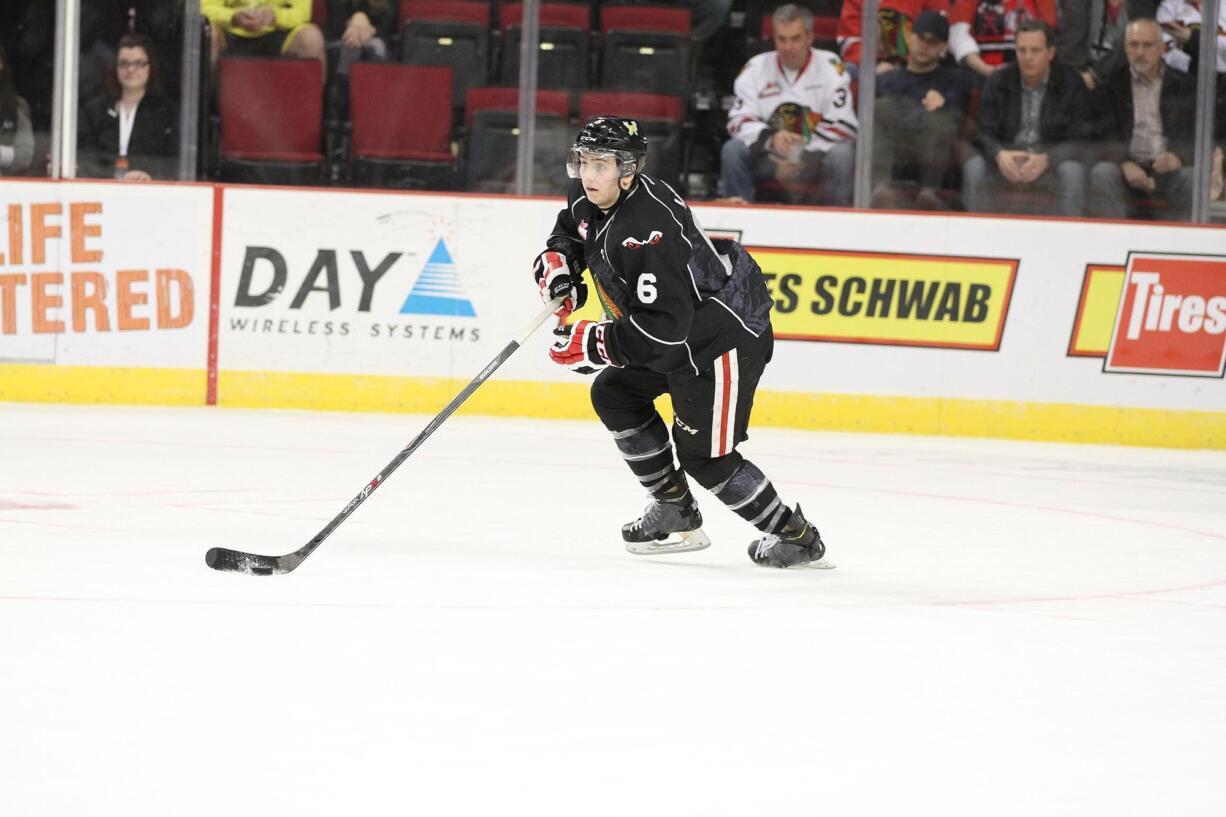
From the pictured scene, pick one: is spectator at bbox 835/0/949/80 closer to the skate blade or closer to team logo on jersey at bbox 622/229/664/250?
the skate blade

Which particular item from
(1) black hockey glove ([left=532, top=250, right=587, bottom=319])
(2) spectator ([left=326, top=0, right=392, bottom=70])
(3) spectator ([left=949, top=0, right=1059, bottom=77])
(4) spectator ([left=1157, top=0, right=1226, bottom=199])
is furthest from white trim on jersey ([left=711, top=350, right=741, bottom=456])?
(2) spectator ([left=326, top=0, right=392, bottom=70])

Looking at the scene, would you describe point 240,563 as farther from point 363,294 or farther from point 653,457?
point 363,294

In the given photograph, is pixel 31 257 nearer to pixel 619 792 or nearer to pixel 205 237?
pixel 205 237

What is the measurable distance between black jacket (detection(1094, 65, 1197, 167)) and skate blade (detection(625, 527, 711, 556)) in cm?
405

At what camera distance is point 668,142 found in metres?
8.17

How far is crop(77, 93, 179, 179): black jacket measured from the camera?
7.96m

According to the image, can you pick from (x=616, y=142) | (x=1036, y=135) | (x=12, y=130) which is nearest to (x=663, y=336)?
(x=616, y=142)

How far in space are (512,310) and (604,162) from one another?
3.74 m

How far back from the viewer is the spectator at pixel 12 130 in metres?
7.93

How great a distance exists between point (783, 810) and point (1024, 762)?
469 millimetres

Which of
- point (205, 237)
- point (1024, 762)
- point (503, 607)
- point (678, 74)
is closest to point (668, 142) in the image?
point (678, 74)

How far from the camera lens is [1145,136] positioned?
26.2 ft

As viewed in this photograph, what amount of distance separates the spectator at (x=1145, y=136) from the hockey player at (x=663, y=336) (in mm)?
3910

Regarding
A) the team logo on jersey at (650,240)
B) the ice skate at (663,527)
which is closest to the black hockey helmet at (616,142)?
the team logo on jersey at (650,240)
